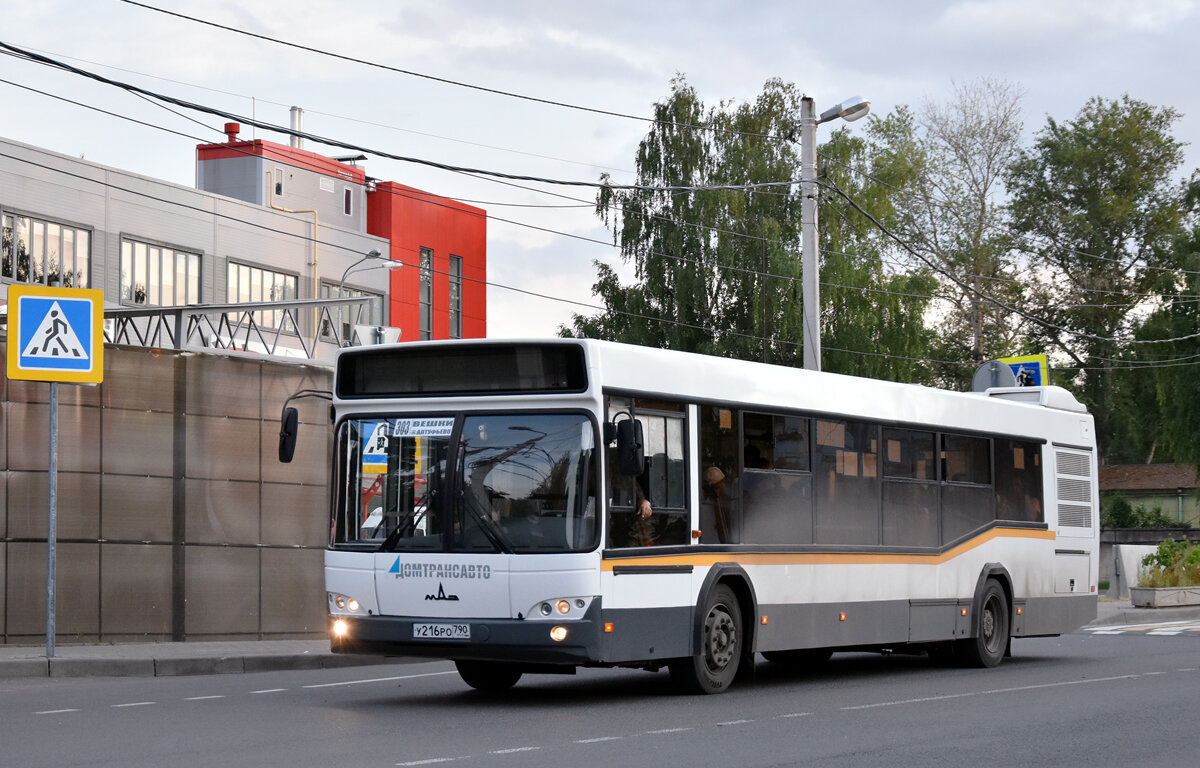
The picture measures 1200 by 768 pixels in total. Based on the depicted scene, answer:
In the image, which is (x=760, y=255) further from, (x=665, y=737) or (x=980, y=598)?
(x=665, y=737)

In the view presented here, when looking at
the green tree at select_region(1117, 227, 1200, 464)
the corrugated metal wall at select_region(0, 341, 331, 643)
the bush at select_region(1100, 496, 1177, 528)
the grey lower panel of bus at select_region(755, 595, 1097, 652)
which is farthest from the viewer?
the bush at select_region(1100, 496, 1177, 528)

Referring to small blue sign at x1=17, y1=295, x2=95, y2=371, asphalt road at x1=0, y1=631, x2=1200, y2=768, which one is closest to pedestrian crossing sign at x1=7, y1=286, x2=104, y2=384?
small blue sign at x1=17, y1=295, x2=95, y2=371

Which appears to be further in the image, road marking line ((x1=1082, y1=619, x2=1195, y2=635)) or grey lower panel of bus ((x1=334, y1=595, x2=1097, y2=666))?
road marking line ((x1=1082, y1=619, x2=1195, y2=635))

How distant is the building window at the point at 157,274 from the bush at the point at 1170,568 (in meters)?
26.7

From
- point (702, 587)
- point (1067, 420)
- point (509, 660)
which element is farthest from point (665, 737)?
point (1067, 420)

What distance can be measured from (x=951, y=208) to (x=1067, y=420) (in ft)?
136

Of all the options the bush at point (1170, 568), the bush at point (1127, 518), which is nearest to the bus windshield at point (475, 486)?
the bush at point (1170, 568)

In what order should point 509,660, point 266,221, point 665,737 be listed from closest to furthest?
point 665,737 < point 509,660 < point 266,221

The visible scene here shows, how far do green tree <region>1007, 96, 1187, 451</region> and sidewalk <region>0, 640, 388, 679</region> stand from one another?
53.1 meters

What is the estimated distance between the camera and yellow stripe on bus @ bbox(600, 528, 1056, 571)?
42.6ft

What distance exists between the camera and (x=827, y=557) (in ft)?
49.6

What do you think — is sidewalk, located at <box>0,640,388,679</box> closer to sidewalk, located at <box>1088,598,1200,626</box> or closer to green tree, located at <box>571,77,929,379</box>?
sidewalk, located at <box>1088,598,1200,626</box>

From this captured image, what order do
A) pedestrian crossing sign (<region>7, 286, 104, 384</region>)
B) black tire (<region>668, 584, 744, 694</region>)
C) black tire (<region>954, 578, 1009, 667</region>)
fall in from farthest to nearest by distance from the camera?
black tire (<region>954, 578, 1009, 667</region>)
pedestrian crossing sign (<region>7, 286, 104, 384</region>)
black tire (<region>668, 584, 744, 694</region>)

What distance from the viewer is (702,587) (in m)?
13.4
